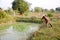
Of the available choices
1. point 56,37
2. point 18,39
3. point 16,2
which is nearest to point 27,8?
point 16,2

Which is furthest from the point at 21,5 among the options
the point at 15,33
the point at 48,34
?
the point at 48,34

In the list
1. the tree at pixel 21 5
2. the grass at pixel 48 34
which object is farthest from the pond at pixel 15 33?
the tree at pixel 21 5

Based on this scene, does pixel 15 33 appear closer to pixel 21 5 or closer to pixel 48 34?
pixel 48 34

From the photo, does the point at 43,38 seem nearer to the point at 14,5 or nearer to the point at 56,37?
the point at 56,37

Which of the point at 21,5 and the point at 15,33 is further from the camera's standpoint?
the point at 21,5

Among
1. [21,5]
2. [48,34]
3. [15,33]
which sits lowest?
[15,33]

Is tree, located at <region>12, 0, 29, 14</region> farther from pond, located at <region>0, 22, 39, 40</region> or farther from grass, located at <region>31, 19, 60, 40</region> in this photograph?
grass, located at <region>31, 19, 60, 40</region>

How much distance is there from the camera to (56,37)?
28.4 feet

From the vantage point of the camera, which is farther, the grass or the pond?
the pond

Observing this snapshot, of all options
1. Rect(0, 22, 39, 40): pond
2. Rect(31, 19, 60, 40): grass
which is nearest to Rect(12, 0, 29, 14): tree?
Rect(0, 22, 39, 40): pond

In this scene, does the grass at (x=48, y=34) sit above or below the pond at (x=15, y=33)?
above

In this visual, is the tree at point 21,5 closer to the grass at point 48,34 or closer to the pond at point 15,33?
the pond at point 15,33

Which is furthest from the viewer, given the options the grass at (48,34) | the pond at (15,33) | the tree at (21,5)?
the tree at (21,5)

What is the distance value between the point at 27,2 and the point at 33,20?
19738 mm
